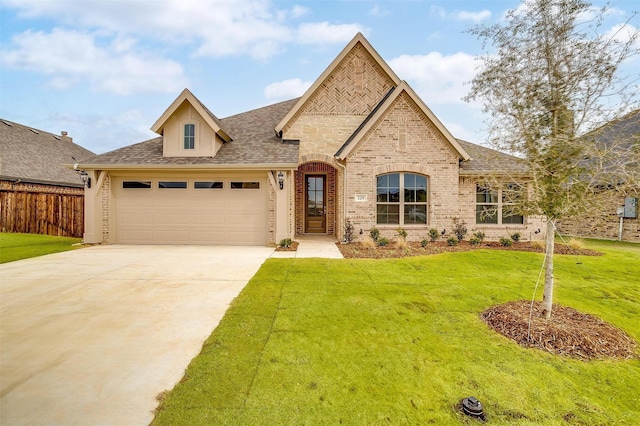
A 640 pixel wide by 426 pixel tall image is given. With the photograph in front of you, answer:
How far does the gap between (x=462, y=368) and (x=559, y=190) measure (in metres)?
2.86

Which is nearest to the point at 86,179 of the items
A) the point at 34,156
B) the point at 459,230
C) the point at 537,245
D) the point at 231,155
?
the point at 231,155

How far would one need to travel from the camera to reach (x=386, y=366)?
3.25 metres

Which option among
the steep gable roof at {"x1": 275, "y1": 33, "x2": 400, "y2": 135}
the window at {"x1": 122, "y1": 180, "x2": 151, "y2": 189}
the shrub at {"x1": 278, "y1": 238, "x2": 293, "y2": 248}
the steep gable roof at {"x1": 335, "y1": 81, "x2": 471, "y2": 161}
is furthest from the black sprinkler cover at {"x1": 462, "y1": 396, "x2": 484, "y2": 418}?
the window at {"x1": 122, "y1": 180, "x2": 151, "y2": 189}

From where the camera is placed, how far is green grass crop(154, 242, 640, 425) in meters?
2.56

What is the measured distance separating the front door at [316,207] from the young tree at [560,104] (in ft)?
33.9

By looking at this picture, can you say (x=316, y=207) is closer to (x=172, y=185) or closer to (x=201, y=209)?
(x=201, y=209)

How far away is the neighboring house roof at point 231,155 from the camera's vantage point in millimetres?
11067

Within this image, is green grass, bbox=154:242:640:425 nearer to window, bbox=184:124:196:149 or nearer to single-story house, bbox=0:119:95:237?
window, bbox=184:124:196:149

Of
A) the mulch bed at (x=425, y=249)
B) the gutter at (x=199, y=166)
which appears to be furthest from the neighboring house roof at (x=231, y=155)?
the mulch bed at (x=425, y=249)

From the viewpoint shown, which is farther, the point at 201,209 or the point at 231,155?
Result: the point at 231,155

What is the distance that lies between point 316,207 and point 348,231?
3.52 meters

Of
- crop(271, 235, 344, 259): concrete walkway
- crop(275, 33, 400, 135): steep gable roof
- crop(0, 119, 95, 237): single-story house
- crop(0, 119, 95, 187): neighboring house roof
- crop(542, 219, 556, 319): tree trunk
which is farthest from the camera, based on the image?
crop(0, 119, 95, 187): neighboring house roof

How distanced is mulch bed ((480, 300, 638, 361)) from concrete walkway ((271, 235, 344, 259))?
5124 millimetres

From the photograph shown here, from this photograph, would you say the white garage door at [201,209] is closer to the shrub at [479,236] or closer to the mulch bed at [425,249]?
the mulch bed at [425,249]
